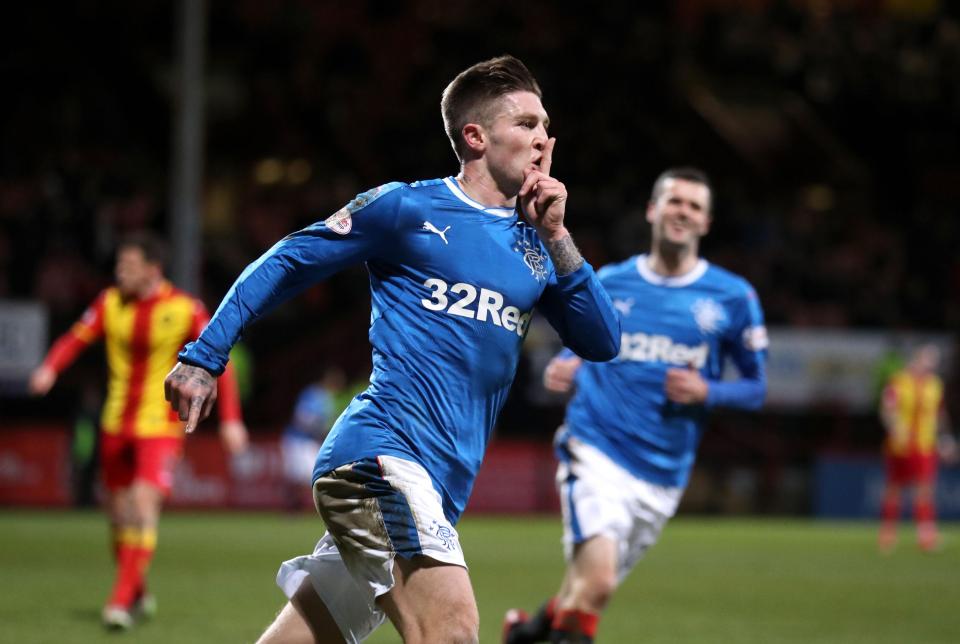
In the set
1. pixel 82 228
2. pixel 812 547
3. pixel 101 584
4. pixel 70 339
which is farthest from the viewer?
pixel 82 228

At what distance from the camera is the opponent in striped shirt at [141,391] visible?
33.0ft

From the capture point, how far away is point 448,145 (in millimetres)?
26062

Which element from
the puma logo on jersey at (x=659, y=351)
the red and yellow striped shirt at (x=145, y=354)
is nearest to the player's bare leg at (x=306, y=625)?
the puma logo on jersey at (x=659, y=351)

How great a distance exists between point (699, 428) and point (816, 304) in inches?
775

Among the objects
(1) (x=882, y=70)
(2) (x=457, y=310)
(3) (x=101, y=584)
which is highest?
(1) (x=882, y=70)

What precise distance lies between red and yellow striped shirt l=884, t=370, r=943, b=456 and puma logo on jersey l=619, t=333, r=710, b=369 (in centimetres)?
1363

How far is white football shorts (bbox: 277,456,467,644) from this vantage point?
4.47 metres

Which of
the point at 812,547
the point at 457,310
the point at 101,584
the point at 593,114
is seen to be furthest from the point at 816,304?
the point at 457,310

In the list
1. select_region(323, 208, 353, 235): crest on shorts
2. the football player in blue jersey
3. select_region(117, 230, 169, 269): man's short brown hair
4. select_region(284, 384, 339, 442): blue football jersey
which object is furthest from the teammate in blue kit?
select_region(284, 384, 339, 442): blue football jersey

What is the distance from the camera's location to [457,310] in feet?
15.5

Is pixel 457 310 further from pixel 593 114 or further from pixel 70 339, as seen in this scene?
pixel 593 114

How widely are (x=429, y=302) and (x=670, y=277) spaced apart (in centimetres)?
345

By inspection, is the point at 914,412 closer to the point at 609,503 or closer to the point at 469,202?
the point at 609,503

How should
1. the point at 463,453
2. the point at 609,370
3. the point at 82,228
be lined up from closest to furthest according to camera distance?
the point at 463,453 → the point at 609,370 → the point at 82,228
